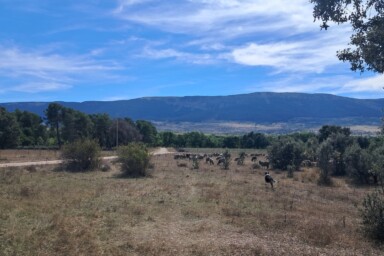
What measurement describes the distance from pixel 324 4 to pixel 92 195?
50.8ft

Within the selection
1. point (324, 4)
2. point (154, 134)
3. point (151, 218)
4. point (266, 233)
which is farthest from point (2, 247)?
point (154, 134)

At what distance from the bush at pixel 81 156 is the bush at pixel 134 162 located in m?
4.40

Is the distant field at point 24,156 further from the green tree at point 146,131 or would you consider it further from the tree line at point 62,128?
the green tree at point 146,131

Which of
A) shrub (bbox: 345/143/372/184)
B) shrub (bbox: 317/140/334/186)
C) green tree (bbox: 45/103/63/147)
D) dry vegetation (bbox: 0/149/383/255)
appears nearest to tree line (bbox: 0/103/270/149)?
green tree (bbox: 45/103/63/147)

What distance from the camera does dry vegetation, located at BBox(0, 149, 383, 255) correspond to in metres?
11.9

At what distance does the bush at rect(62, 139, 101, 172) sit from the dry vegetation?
1469cm

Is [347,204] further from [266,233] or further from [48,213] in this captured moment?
[48,213]

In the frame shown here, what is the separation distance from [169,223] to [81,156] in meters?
25.6

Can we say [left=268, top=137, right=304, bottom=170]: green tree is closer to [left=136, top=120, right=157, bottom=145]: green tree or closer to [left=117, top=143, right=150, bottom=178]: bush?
[left=117, top=143, right=150, bottom=178]: bush

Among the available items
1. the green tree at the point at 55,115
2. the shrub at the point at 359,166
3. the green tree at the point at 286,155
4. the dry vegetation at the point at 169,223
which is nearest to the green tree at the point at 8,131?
the green tree at the point at 55,115

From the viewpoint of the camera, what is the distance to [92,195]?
68.6 ft

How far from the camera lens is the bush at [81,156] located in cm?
3906

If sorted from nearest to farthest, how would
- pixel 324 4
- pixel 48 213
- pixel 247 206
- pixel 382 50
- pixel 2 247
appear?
pixel 382 50 → pixel 324 4 → pixel 2 247 → pixel 48 213 → pixel 247 206

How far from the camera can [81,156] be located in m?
39.2
